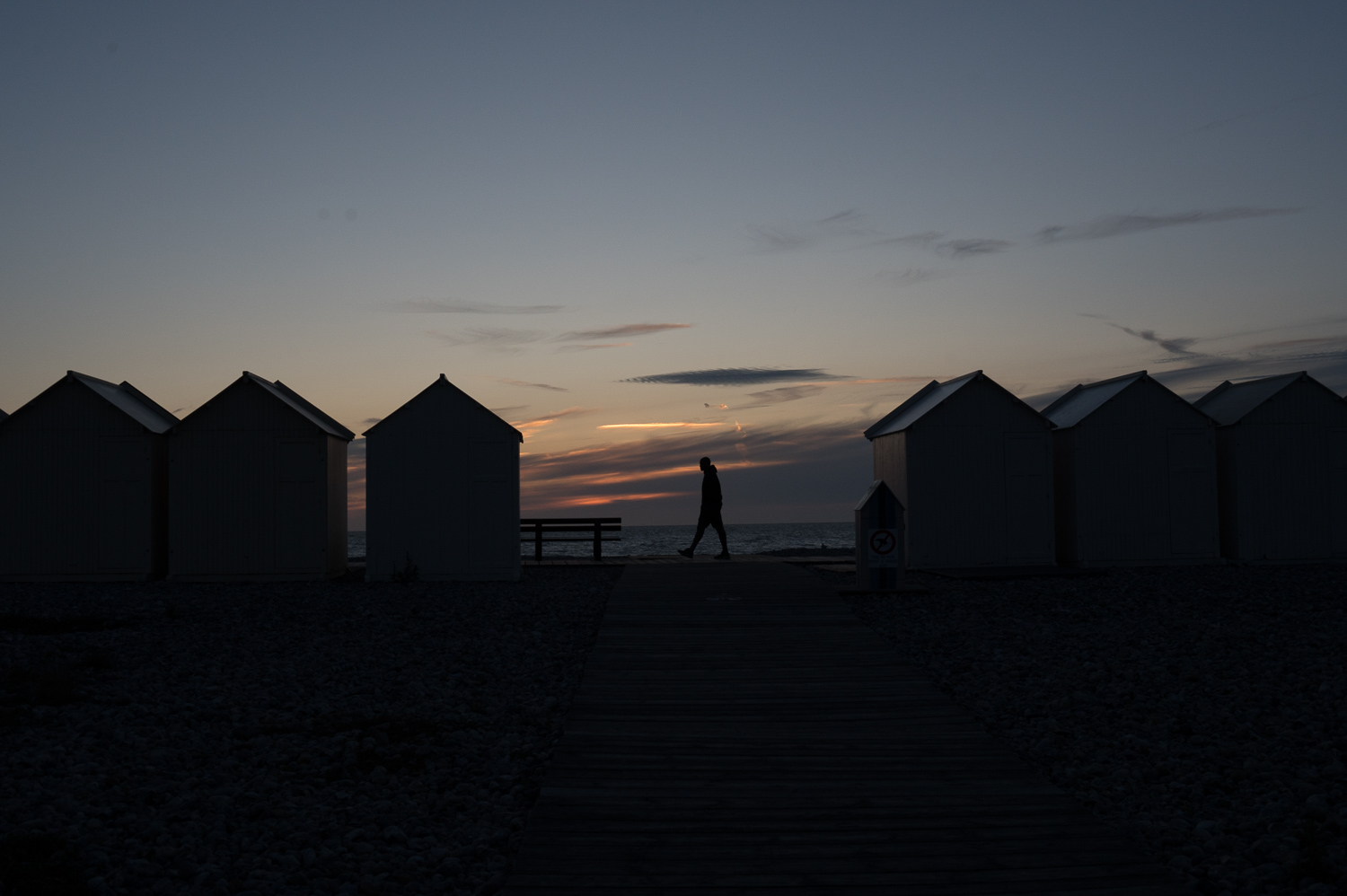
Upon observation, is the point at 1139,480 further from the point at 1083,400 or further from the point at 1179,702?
the point at 1179,702

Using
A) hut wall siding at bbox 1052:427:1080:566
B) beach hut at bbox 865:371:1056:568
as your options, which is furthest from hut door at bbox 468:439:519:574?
hut wall siding at bbox 1052:427:1080:566

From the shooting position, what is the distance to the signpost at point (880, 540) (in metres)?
14.4

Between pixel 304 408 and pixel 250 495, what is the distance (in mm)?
2378

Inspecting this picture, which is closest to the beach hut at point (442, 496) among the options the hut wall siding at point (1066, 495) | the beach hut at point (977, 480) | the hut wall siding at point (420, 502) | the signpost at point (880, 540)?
the hut wall siding at point (420, 502)

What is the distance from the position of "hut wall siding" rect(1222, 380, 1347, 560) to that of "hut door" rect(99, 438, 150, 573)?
2188 cm

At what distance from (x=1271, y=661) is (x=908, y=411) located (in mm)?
10331

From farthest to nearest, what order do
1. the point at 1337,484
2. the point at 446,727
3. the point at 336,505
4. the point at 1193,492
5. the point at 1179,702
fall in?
1. the point at 1337,484
2. the point at 1193,492
3. the point at 336,505
4. the point at 1179,702
5. the point at 446,727

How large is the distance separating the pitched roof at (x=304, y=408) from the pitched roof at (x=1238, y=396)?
60.1 ft

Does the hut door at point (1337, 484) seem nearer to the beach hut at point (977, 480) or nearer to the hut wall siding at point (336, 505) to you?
the beach hut at point (977, 480)

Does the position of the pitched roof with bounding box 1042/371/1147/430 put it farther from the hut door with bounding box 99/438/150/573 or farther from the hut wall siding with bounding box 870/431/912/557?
the hut door with bounding box 99/438/150/573

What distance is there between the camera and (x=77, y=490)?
18.0 m

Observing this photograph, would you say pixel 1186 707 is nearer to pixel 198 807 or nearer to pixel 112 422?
pixel 198 807

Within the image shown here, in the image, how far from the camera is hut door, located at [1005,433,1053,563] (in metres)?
18.1

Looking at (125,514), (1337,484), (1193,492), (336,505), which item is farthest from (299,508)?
(1337,484)
